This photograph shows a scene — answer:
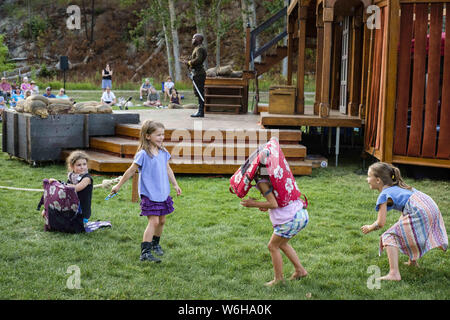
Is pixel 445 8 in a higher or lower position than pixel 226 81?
higher

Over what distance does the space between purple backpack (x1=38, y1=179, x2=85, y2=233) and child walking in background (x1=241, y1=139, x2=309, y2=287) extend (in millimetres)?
2405

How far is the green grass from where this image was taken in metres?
4.30


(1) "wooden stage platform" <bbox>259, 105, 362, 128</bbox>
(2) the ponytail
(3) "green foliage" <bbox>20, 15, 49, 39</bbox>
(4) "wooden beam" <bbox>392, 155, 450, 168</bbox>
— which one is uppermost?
(3) "green foliage" <bbox>20, 15, 49, 39</bbox>

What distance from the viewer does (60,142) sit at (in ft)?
33.4

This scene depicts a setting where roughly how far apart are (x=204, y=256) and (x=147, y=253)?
1.78 ft

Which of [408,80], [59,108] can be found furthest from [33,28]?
[408,80]

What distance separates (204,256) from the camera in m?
5.20

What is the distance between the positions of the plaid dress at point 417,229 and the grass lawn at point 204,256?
27 cm

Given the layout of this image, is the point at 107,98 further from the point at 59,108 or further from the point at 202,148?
the point at 202,148

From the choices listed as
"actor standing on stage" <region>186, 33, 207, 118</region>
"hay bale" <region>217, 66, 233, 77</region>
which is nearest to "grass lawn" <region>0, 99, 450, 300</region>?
"actor standing on stage" <region>186, 33, 207, 118</region>

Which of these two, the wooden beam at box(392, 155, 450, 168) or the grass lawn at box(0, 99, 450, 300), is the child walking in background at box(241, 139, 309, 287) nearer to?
the grass lawn at box(0, 99, 450, 300)
